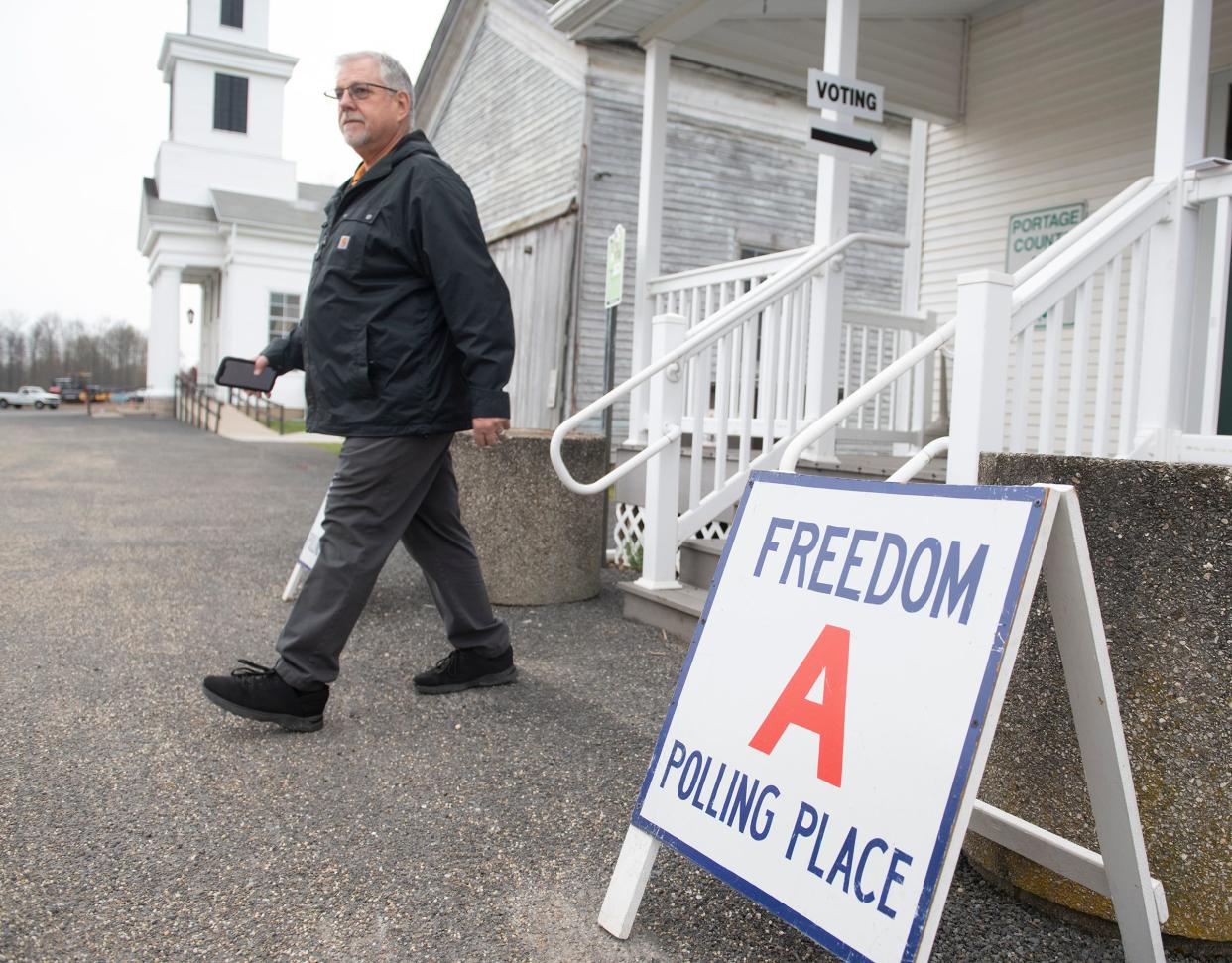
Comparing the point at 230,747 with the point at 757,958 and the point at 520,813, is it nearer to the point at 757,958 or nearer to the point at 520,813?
the point at 520,813

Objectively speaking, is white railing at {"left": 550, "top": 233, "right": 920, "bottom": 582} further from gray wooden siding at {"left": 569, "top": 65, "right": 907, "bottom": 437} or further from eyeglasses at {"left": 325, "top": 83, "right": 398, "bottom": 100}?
gray wooden siding at {"left": 569, "top": 65, "right": 907, "bottom": 437}

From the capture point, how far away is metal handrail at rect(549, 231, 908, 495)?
389 centimetres

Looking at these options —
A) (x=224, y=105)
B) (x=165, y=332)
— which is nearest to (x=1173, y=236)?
(x=165, y=332)

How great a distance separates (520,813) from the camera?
96.9 inches

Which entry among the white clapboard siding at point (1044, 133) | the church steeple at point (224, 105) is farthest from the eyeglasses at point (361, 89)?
the church steeple at point (224, 105)

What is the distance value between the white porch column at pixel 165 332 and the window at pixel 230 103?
261 inches

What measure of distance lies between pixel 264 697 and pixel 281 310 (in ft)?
82.0

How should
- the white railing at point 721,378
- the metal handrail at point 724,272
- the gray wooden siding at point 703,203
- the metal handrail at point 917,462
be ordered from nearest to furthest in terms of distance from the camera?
the metal handrail at point 917,462, the white railing at point 721,378, the metal handrail at point 724,272, the gray wooden siding at point 703,203

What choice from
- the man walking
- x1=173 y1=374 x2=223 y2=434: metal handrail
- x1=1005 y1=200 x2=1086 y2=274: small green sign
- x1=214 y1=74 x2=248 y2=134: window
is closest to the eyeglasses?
the man walking

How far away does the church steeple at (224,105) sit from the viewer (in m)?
29.7

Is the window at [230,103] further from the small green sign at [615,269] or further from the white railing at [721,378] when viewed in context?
the white railing at [721,378]

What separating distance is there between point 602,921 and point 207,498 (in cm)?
746

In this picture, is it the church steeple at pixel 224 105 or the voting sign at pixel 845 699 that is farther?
the church steeple at pixel 224 105

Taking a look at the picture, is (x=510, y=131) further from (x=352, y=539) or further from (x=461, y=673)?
(x=352, y=539)
